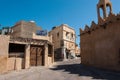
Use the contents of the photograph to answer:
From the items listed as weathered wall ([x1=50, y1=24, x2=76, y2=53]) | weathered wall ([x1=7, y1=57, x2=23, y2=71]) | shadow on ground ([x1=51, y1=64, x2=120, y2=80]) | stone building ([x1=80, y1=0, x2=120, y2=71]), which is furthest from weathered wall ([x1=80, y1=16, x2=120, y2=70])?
weathered wall ([x1=50, y1=24, x2=76, y2=53])

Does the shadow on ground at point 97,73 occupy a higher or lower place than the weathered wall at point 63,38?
lower

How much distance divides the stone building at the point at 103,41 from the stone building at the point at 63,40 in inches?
604

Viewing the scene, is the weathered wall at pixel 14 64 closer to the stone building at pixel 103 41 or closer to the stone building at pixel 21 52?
the stone building at pixel 21 52

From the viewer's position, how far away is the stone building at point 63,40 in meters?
40.0

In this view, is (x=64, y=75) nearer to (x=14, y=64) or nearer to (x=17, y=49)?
(x=14, y=64)

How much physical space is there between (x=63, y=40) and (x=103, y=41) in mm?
22403

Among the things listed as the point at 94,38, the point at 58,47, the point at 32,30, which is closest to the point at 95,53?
the point at 94,38

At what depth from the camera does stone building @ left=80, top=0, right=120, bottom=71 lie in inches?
666

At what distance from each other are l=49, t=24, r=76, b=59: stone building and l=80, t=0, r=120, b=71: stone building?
15.3 m

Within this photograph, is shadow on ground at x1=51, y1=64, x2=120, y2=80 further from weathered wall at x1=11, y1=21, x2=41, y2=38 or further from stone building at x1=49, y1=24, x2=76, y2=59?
stone building at x1=49, y1=24, x2=76, y2=59

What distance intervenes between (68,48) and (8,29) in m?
18.2

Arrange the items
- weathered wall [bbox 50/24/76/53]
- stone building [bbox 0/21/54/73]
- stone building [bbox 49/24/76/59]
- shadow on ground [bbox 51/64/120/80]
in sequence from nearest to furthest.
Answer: shadow on ground [bbox 51/64/120/80] < stone building [bbox 0/21/54/73] < stone building [bbox 49/24/76/59] < weathered wall [bbox 50/24/76/53]

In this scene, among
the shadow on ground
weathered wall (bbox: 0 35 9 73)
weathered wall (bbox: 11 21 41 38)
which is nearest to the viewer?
the shadow on ground

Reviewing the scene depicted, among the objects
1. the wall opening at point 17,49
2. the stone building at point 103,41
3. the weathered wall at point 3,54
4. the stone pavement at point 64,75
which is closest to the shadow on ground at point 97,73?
the stone pavement at point 64,75
